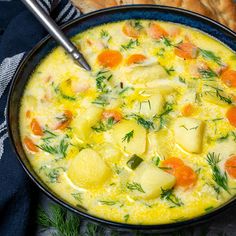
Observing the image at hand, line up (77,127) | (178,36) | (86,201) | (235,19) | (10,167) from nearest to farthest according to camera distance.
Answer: (86,201), (77,127), (10,167), (178,36), (235,19)

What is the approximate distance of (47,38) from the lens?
356 cm

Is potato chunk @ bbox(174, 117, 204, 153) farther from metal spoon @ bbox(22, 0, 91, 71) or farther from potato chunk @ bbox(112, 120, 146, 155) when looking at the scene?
metal spoon @ bbox(22, 0, 91, 71)

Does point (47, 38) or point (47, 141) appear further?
point (47, 38)

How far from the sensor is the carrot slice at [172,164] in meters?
3.03

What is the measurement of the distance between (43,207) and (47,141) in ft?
1.69

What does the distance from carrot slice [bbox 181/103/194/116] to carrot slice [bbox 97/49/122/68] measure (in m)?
0.57

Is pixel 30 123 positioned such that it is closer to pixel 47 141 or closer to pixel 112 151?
pixel 47 141

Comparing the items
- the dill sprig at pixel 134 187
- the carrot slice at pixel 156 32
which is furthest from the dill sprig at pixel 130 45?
the dill sprig at pixel 134 187

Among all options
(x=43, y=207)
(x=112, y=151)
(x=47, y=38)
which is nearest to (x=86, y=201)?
(x=112, y=151)

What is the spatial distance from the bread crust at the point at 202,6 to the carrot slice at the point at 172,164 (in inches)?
56.6

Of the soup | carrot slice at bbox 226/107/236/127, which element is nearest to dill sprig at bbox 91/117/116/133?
the soup

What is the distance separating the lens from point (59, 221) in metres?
3.32

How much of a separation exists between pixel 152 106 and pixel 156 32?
28.2 inches

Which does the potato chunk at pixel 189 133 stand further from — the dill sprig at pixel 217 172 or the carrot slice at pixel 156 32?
the carrot slice at pixel 156 32
